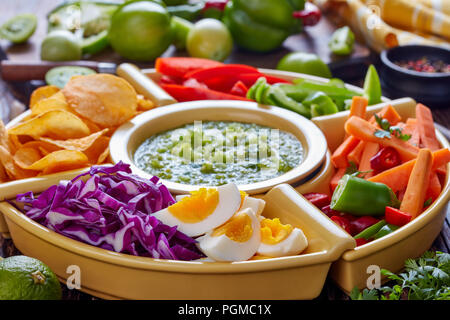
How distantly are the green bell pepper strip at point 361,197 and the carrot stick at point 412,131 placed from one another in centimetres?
48

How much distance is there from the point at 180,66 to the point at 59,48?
3.86 feet

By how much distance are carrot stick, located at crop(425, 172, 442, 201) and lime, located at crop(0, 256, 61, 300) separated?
67.3 inches

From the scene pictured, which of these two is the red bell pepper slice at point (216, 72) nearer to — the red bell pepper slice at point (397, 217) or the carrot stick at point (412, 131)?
the carrot stick at point (412, 131)

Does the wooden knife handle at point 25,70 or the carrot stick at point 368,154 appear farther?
the wooden knife handle at point 25,70

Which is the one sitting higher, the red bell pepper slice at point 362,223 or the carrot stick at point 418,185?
the carrot stick at point 418,185

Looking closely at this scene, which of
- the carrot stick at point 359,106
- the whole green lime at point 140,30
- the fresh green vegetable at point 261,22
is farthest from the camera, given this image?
the fresh green vegetable at point 261,22

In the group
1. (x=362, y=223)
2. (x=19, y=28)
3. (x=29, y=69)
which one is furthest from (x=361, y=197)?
(x=19, y=28)

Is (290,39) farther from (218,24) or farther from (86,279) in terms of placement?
(86,279)

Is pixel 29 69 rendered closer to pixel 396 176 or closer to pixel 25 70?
pixel 25 70

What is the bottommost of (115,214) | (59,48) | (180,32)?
(180,32)

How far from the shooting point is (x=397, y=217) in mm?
2500

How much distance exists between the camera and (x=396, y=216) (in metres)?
2.50

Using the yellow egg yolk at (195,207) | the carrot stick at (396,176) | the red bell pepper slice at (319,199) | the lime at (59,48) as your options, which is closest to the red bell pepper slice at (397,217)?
the carrot stick at (396,176)

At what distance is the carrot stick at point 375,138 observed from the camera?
2.82 metres
